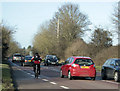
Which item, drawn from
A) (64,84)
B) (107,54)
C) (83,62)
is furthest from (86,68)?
(107,54)

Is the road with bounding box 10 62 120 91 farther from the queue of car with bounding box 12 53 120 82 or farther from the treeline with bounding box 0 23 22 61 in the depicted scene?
the treeline with bounding box 0 23 22 61

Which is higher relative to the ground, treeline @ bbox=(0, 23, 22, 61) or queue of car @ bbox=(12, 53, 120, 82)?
treeline @ bbox=(0, 23, 22, 61)

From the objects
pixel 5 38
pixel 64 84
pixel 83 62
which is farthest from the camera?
pixel 5 38

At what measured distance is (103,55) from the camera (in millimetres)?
36594

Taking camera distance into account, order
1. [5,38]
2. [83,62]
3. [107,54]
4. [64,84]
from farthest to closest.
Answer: [5,38] → [107,54] → [83,62] → [64,84]

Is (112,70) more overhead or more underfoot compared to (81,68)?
more underfoot

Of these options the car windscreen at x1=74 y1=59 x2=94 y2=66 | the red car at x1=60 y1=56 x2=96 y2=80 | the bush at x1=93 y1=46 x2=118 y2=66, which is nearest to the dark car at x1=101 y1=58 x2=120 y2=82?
the red car at x1=60 y1=56 x2=96 y2=80


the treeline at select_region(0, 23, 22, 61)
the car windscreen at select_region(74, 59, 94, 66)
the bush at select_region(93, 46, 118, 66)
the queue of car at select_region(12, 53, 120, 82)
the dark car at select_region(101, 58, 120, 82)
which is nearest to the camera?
the dark car at select_region(101, 58, 120, 82)

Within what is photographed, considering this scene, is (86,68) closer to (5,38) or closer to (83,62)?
(83,62)

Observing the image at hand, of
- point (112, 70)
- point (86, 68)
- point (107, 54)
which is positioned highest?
point (107, 54)

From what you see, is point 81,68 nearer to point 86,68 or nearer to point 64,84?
point 86,68

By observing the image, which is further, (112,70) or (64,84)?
(112,70)

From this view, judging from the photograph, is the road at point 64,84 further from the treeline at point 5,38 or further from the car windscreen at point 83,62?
the treeline at point 5,38

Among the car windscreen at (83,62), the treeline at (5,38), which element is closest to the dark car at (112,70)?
the car windscreen at (83,62)
